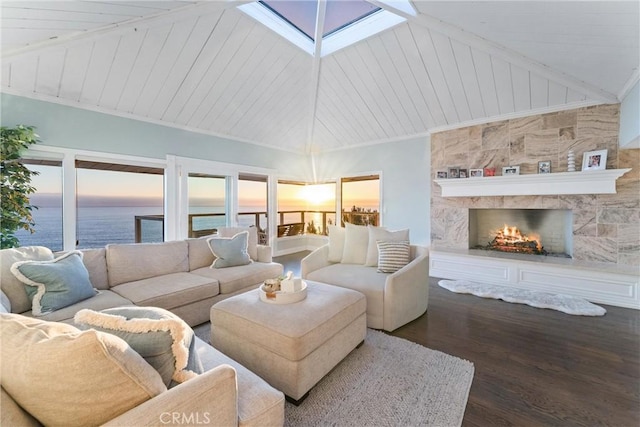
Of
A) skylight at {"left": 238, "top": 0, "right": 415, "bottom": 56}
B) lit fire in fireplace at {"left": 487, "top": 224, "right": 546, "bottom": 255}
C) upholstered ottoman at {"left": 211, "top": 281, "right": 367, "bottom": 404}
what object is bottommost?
upholstered ottoman at {"left": 211, "top": 281, "right": 367, "bottom": 404}

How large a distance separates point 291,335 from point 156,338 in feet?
2.89

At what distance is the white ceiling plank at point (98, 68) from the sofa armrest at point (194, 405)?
3.75m

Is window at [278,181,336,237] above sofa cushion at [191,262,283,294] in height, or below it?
above

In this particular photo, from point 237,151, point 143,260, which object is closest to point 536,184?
point 237,151

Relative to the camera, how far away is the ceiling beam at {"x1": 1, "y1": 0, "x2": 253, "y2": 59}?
277cm

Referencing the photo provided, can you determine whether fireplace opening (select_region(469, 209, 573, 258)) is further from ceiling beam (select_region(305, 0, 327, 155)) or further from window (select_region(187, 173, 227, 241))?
window (select_region(187, 173, 227, 241))

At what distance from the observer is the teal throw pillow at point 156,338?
37.8 inches

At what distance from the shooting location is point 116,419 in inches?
30.2

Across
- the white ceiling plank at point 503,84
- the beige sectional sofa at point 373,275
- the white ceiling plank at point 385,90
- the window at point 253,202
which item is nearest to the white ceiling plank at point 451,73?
the white ceiling plank at point 503,84

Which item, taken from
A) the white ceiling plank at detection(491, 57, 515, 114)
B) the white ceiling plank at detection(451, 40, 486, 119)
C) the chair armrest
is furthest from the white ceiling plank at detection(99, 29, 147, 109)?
the white ceiling plank at detection(491, 57, 515, 114)

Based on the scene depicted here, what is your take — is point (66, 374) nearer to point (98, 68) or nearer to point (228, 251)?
point (228, 251)

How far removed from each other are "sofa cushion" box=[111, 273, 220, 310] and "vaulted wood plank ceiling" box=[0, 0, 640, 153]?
249cm

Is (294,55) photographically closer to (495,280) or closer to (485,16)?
(485,16)

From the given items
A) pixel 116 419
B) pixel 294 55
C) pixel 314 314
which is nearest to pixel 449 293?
pixel 314 314
